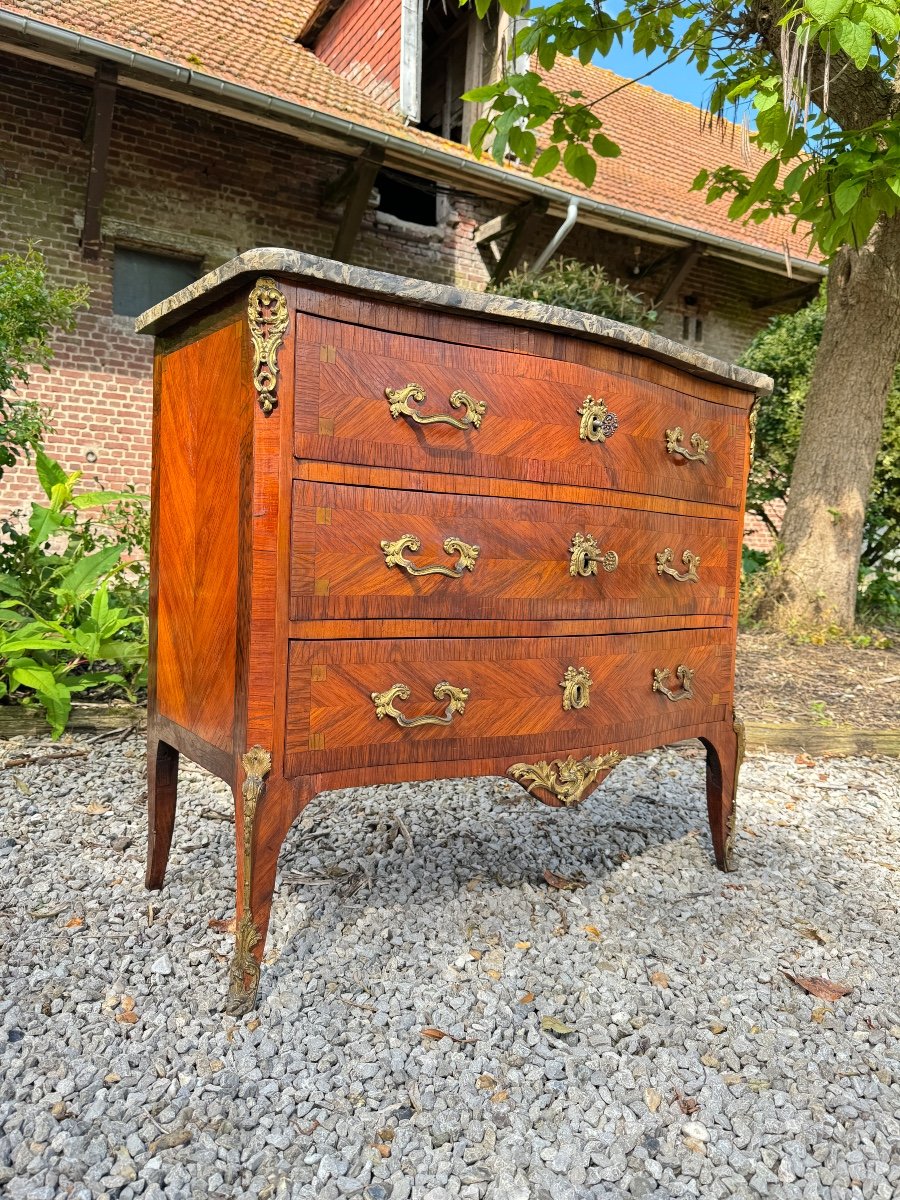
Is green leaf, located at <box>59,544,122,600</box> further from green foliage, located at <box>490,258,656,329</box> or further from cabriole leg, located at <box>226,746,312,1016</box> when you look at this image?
green foliage, located at <box>490,258,656,329</box>

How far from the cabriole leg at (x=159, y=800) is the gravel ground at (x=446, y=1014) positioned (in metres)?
0.09

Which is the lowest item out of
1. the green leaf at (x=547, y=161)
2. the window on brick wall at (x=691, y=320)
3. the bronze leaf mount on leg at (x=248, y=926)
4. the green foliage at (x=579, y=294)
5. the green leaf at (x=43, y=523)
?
the bronze leaf mount on leg at (x=248, y=926)

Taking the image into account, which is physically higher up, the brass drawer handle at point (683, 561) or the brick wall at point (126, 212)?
the brick wall at point (126, 212)

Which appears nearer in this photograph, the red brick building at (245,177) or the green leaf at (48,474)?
the green leaf at (48,474)

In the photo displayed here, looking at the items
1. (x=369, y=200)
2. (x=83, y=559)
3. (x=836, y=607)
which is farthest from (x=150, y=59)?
(x=836, y=607)

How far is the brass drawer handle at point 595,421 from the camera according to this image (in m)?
1.87

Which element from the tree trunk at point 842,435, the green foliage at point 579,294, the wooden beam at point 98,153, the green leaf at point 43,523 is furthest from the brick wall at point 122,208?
the tree trunk at point 842,435

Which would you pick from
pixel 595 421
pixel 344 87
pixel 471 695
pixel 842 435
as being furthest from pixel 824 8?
pixel 344 87

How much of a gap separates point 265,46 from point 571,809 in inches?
337

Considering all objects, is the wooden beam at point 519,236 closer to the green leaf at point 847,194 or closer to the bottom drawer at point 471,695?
the green leaf at point 847,194

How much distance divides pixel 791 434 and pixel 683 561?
5.63m

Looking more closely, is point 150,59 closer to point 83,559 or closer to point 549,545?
point 83,559

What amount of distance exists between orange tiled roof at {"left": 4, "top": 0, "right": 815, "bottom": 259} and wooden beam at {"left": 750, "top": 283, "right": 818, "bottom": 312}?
21.1 inches

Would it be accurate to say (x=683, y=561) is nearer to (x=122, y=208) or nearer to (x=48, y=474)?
(x=48, y=474)
